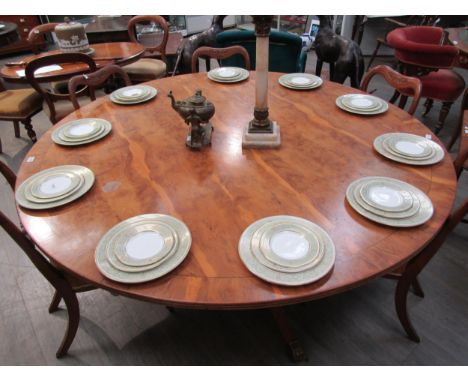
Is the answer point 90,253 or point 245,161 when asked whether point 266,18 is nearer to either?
point 245,161

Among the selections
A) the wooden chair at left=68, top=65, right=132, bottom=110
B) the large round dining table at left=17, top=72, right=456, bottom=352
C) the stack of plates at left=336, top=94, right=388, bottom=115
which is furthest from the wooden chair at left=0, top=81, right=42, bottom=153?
the stack of plates at left=336, top=94, right=388, bottom=115

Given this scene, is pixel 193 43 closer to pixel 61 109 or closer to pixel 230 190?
pixel 61 109

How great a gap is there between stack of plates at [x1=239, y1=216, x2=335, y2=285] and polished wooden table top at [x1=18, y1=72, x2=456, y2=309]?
1.0 inches

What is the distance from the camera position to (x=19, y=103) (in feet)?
8.30

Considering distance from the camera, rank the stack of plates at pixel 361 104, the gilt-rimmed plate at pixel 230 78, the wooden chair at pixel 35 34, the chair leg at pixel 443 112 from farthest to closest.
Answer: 1. the wooden chair at pixel 35 34
2. the chair leg at pixel 443 112
3. the gilt-rimmed plate at pixel 230 78
4. the stack of plates at pixel 361 104

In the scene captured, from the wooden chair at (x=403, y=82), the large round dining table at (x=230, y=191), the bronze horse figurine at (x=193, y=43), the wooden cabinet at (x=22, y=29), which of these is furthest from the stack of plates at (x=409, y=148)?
the wooden cabinet at (x=22, y=29)

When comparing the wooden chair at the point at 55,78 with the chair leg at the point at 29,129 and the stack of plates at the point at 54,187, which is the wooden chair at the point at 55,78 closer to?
the chair leg at the point at 29,129

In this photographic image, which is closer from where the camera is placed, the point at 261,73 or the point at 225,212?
the point at 225,212

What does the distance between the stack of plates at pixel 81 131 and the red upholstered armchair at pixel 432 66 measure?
223cm

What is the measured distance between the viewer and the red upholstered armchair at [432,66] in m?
2.28

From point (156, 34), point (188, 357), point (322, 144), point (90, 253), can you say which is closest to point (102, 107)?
point (90, 253)

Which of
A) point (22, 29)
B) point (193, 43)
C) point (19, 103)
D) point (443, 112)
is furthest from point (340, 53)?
point (22, 29)

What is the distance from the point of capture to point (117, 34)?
11.4ft

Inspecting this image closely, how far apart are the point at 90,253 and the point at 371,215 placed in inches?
31.8
